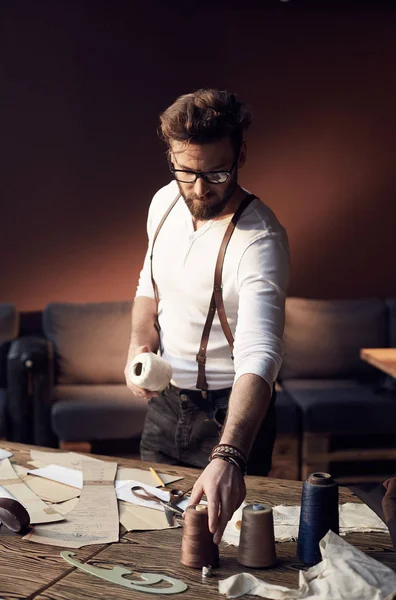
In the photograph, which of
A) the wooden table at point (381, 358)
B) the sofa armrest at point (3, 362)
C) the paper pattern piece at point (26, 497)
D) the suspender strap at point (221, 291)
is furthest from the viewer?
the sofa armrest at point (3, 362)

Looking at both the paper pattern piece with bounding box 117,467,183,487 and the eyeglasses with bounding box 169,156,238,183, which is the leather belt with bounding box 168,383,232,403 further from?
the eyeglasses with bounding box 169,156,238,183

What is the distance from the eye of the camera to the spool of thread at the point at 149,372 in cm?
221

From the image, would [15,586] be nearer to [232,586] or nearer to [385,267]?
[232,586]

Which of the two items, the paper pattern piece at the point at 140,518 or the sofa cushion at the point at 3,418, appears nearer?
the paper pattern piece at the point at 140,518

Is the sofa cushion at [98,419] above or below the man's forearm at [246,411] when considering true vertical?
below

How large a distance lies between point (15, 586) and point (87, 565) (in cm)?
15

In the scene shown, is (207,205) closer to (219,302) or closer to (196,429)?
(219,302)

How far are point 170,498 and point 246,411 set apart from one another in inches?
12.4

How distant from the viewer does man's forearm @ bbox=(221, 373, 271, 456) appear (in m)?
1.84

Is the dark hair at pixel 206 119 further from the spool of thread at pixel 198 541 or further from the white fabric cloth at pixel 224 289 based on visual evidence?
the spool of thread at pixel 198 541

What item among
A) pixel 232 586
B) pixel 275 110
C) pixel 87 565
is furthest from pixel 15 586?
pixel 275 110

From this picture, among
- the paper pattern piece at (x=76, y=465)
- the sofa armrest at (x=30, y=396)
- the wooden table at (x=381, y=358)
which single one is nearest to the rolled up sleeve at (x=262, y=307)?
the paper pattern piece at (x=76, y=465)

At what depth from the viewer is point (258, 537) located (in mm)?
1691

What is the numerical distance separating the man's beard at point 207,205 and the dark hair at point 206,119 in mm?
127
